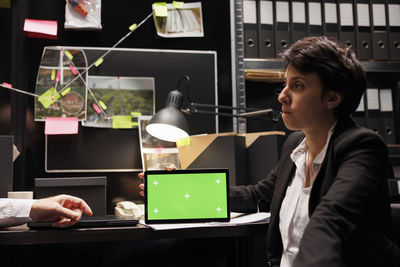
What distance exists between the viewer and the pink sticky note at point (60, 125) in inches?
76.8

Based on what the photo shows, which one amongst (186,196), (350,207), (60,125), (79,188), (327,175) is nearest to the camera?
(350,207)

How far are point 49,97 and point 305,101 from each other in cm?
132

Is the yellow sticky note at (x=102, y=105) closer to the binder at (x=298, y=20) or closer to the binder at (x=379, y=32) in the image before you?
the binder at (x=298, y=20)

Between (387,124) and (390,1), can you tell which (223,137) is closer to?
(387,124)

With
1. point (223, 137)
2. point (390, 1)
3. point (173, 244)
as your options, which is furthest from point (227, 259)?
point (390, 1)

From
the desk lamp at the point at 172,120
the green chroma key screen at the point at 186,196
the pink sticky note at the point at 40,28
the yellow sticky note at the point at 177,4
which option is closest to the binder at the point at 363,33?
the desk lamp at the point at 172,120

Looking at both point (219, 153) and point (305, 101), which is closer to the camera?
point (305, 101)

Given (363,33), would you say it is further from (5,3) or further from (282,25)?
(5,3)

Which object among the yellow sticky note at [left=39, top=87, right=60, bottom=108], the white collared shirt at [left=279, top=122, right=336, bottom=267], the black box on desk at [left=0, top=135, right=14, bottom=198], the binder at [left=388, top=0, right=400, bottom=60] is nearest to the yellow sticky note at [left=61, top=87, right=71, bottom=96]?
the yellow sticky note at [left=39, top=87, right=60, bottom=108]

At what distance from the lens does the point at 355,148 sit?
3.20 feet

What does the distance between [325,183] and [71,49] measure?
1487 mm

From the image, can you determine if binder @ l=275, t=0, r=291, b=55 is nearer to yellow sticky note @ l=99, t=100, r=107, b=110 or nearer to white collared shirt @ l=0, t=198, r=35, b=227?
yellow sticky note @ l=99, t=100, r=107, b=110

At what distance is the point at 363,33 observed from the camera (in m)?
2.04

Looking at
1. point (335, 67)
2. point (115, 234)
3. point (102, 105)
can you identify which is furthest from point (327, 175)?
point (102, 105)
